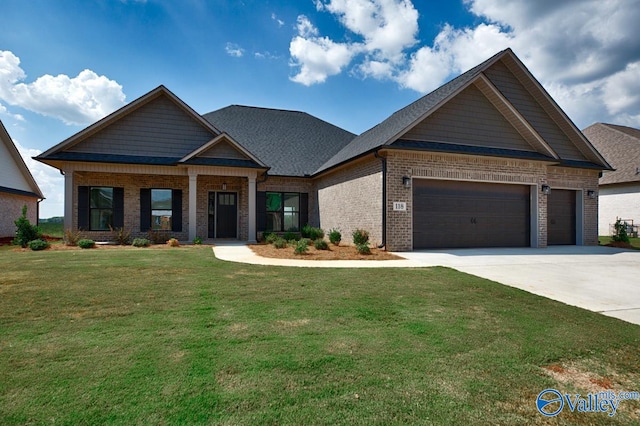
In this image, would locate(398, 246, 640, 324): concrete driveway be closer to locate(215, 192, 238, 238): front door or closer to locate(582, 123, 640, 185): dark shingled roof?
locate(215, 192, 238, 238): front door

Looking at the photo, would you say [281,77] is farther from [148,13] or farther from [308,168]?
[148,13]

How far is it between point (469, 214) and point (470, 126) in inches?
141

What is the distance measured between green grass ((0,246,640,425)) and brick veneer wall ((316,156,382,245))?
22.0 ft

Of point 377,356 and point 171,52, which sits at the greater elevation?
point 171,52

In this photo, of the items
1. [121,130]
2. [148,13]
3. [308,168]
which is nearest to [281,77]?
[308,168]

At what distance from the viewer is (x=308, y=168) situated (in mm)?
18234

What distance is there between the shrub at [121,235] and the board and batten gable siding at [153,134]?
3392 mm

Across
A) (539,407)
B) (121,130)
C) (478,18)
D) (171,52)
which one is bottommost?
(539,407)

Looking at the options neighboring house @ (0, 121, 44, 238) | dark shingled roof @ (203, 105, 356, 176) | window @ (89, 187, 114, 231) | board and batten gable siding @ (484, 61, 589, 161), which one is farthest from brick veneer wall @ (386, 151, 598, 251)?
neighboring house @ (0, 121, 44, 238)

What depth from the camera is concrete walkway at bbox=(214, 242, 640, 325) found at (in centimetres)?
575

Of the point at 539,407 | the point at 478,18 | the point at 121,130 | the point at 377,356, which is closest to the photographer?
the point at 539,407

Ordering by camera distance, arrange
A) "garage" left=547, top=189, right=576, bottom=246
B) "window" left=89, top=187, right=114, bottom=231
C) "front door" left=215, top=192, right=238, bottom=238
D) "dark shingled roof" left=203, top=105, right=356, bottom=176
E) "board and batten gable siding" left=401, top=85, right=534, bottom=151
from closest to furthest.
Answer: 1. "board and batten gable siding" left=401, top=85, right=534, bottom=151
2. "window" left=89, top=187, right=114, bottom=231
3. "garage" left=547, top=189, right=576, bottom=246
4. "front door" left=215, top=192, right=238, bottom=238
5. "dark shingled roof" left=203, top=105, right=356, bottom=176

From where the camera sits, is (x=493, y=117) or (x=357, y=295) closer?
(x=357, y=295)

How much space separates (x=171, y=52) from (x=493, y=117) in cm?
1327
